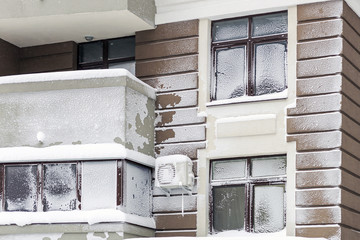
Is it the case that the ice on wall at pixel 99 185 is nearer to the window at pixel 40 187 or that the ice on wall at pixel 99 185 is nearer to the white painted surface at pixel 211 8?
the window at pixel 40 187

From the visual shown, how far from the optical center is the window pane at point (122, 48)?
18.6 meters

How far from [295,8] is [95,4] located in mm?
3288

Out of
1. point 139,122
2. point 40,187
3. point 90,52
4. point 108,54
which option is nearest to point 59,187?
point 40,187

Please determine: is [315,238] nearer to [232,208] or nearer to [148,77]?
[232,208]

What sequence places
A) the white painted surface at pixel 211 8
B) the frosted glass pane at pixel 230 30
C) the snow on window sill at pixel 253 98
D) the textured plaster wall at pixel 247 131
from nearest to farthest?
the textured plaster wall at pixel 247 131, the snow on window sill at pixel 253 98, the white painted surface at pixel 211 8, the frosted glass pane at pixel 230 30

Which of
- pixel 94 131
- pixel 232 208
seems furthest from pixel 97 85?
pixel 232 208

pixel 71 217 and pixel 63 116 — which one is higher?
pixel 63 116

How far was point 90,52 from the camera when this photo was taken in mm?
19000

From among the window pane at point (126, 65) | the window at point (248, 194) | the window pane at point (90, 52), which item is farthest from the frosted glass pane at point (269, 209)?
the window pane at point (90, 52)

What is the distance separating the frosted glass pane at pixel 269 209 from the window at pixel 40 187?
285 cm

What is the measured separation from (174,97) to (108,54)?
1766mm

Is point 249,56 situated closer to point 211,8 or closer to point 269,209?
point 211,8

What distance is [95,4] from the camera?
690 inches

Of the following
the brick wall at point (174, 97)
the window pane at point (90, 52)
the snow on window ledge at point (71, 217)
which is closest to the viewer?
the snow on window ledge at point (71, 217)
